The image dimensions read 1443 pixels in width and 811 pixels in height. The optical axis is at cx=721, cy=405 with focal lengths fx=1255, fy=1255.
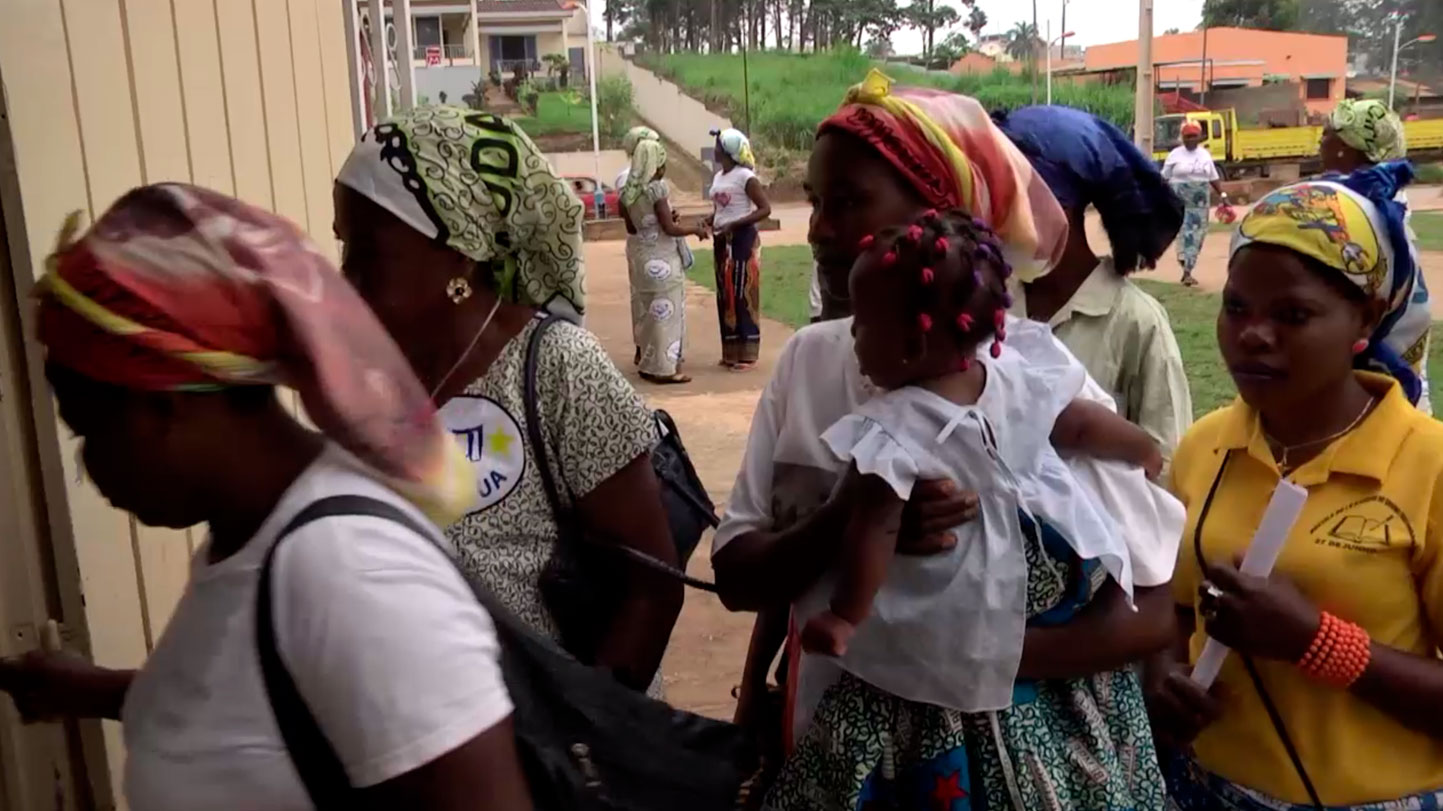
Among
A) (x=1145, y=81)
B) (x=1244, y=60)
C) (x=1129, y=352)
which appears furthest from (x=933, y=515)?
(x=1244, y=60)

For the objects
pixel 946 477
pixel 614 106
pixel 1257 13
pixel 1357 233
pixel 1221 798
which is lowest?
pixel 1221 798

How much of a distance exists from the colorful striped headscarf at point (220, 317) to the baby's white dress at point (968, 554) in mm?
622

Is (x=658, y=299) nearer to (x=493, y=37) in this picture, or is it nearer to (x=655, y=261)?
(x=655, y=261)

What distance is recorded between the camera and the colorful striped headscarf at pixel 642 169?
395 inches

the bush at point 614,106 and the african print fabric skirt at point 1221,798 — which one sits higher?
the bush at point 614,106

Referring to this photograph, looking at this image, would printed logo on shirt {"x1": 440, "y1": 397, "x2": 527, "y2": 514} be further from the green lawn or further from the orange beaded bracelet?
the green lawn

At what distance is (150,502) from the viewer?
132 cm

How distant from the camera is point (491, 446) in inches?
82.5

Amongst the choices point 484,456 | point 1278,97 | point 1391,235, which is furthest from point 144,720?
point 1278,97

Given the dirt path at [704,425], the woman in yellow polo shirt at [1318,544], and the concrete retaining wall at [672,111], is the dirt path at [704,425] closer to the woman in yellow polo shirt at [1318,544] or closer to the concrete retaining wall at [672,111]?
the woman in yellow polo shirt at [1318,544]

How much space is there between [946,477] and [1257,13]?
73.7m

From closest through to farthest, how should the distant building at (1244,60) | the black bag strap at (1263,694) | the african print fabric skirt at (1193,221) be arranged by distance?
the black bag strap at (1263,694)
the african print fabric skirt at (1193,221)
the distant building at (1244,60)

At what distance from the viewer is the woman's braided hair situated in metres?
1.65

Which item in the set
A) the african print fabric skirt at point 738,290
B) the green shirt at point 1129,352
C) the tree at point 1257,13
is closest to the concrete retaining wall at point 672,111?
the african print fabric skirt at point 738,290
